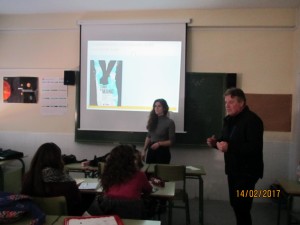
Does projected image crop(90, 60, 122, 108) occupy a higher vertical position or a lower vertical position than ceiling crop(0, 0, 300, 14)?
lower

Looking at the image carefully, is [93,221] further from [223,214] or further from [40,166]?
[223,214]

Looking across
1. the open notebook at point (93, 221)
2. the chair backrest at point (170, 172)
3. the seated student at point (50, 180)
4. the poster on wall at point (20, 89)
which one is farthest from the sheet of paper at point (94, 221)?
the poster on wall at point (20, 89)

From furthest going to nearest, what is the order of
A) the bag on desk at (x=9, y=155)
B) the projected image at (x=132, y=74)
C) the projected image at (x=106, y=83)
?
1. the projected image at (x=106, y=83)
2. the projected image at (x=132, y=74)
3. the bag on desk at (x=9, y=155)

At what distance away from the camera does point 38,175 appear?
7.08 feet

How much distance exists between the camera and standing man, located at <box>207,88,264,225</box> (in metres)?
2.44

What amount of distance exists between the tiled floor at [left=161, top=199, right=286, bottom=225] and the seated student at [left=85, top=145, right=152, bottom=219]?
1.58m

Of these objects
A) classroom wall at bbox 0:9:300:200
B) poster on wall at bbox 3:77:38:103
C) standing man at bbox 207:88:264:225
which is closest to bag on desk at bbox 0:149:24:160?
classroom wall at bbox 0:9:300:200

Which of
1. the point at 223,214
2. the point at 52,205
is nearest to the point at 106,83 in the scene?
the point at 223,214

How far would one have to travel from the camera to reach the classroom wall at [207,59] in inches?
178

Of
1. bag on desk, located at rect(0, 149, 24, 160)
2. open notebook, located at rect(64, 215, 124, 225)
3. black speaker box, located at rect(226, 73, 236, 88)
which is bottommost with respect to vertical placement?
bag on desk, located at rect(0, 149, 24, 160)

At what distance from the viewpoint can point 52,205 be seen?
6.31 ft

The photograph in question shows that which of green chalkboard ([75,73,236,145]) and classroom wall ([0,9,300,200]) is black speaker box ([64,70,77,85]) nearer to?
classroom wall ([0,9,300,200])

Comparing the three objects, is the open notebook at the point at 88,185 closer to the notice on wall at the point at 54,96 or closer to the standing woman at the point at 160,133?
the standing woman at the point at 160,133

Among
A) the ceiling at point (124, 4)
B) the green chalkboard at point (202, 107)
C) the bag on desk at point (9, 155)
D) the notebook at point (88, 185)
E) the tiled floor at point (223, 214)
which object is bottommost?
the tiled floor at point (223, 214)
